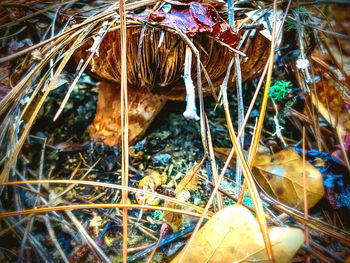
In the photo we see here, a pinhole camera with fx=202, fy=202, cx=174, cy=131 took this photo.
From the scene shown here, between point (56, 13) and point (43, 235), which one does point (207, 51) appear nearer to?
point (56, 13)

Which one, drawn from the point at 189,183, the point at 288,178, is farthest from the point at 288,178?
the point at 189,183

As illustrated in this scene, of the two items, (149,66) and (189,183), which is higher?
(149,66)

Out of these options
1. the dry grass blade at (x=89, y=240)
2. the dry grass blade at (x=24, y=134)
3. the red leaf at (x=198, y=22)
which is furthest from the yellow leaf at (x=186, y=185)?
the dry grass blade at (x=24, y=134)

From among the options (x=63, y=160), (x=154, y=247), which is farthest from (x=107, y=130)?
(x=154, y=247)

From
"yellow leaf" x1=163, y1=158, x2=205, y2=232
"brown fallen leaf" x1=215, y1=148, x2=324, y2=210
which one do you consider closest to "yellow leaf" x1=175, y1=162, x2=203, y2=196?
"yellow leaf" x1=163, y1=158, x2=205, y2=232

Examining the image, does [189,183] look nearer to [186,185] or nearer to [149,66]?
[186,185]

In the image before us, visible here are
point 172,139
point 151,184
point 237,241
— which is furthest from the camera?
point 172,139
